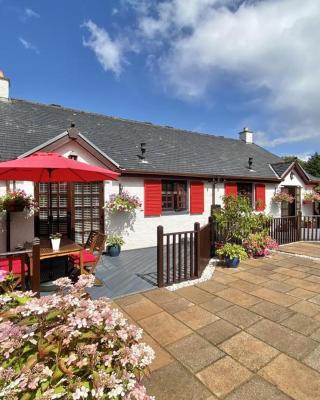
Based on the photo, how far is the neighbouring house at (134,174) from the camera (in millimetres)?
7383

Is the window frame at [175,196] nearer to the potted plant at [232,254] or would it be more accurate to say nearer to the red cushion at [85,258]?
the potted plant at [232,254]

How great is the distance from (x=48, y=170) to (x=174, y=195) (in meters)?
5.90

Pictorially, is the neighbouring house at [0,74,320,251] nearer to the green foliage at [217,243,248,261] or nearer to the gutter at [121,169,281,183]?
the gutter at [121,169,281,183]

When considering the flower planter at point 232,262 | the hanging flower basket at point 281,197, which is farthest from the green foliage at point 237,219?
the hanging flower basket at point 281,197

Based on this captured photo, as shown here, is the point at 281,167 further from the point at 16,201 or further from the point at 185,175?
the point at 16,201

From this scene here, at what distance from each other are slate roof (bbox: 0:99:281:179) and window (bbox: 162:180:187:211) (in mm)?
645

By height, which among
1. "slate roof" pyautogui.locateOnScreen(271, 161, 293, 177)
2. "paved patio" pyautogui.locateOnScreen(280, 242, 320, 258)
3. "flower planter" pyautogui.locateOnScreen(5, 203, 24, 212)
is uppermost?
"slate roof" pyautogui.locateOnScreen(271, 161, 293, 177)

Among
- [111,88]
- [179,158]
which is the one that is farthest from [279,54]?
[111,88]

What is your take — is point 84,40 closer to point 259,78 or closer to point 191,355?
point 259,78

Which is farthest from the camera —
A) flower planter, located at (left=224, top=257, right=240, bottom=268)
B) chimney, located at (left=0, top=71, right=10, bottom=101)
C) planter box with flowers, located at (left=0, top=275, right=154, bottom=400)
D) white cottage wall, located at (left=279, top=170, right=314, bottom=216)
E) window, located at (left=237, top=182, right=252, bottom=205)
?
white cottage wall, located at (left=279, top=170, right=314, bottom=216)

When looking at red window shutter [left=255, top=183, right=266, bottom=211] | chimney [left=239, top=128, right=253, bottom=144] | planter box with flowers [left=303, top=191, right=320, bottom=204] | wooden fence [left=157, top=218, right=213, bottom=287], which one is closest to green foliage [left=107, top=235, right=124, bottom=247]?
wooden fence [left=157, top=218, right=213, bottom=287]

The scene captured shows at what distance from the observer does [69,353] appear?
1.52 metres

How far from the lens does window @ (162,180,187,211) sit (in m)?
9.94

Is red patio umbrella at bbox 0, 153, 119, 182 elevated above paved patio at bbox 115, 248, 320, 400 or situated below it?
above
